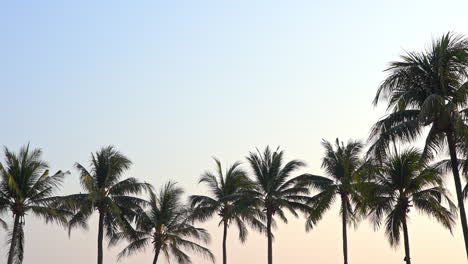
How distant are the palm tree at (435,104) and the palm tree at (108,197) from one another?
24.5 metres

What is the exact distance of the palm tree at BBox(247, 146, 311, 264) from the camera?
49.2 metres

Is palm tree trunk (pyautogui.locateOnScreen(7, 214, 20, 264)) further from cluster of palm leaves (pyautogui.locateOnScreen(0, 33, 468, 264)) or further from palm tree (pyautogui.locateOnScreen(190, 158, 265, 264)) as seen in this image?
palm tree (pyautogui.locateOnScreen(190, 158, 265, 264))

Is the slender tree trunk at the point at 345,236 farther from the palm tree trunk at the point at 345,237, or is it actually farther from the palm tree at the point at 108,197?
the palm tree at the point at 108,197

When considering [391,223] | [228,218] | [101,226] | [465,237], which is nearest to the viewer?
[465,237]

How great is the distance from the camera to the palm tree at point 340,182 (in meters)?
47.6

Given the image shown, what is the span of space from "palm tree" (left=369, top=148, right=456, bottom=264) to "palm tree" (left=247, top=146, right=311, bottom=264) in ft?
39.4

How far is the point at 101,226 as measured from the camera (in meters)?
46.2

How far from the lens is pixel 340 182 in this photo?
48625mm

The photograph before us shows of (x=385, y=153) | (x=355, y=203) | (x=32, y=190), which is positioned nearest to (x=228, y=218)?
(x=355, y=203)

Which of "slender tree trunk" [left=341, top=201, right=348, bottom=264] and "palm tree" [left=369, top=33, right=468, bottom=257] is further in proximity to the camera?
"slender tree trunk" [left=341, top=201, right=348, bottom=264]

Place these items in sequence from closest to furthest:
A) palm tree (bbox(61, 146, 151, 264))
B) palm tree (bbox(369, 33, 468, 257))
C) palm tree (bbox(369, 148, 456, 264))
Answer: palm tree (bbox(369, 33, 468, 257)), palm tree (bbox(369, 148, 456, 264)), palm tree (bbox(61, 146, 151, 264))

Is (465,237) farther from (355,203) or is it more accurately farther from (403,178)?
(355,203)

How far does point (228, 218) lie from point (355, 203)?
33.6ft

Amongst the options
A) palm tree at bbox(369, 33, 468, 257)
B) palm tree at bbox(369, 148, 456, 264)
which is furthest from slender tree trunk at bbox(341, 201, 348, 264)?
palm tree at bbox(369, 33, 468, 257)
